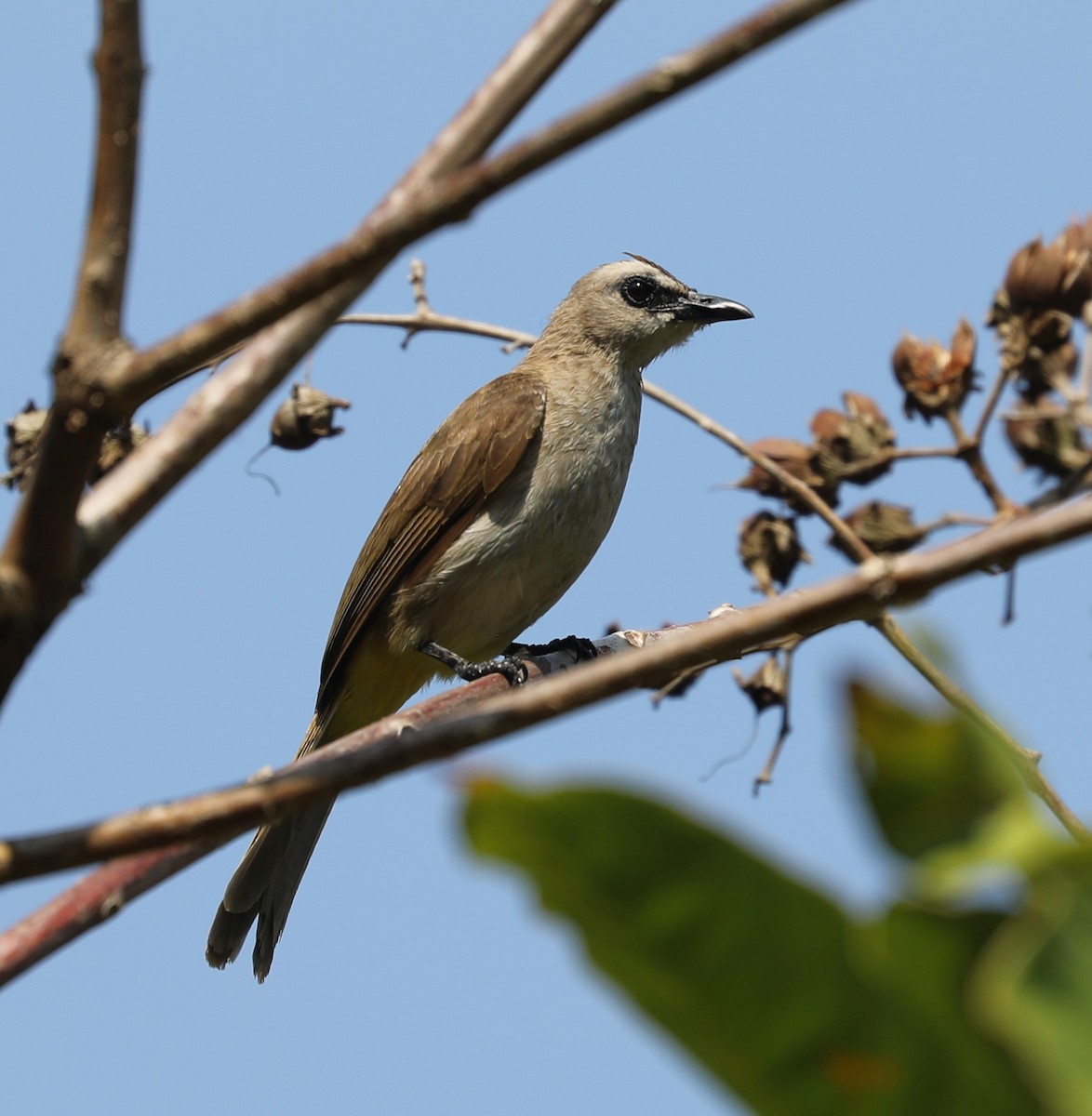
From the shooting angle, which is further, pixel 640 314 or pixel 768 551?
pixel 640 314

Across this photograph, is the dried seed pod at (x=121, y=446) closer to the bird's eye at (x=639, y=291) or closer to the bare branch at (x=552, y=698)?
the bare branch at (x=552, y=698)

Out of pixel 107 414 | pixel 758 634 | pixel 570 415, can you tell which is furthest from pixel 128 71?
pixel 570 415

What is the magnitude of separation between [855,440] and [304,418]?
246cm

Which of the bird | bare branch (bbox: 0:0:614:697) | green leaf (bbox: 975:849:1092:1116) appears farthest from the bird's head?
green leaf (bbox: 975:849:1092:1116)

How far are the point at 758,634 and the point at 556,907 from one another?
67cm

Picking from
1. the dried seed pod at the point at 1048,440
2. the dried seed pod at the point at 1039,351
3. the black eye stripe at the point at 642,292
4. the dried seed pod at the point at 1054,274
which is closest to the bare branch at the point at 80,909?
the dried seed pod at the point at 1048,440

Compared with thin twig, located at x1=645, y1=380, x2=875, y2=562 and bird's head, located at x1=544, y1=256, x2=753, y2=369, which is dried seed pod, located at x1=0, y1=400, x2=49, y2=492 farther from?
bird's head, located at x1=544, y1=256, x2=753, y2=369

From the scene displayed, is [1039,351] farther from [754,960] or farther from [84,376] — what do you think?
[754,960]

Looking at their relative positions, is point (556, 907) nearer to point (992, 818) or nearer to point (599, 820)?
point (599, 820)

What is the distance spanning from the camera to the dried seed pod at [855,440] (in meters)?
3.59

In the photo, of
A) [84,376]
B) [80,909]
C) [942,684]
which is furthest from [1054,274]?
[80,909]

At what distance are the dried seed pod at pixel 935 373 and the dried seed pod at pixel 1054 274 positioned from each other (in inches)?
10.0

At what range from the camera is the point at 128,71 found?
6.51 ft

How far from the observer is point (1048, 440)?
2.71 m
